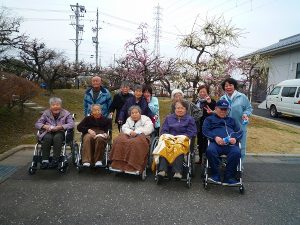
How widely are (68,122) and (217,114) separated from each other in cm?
232

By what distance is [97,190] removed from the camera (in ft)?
13.0

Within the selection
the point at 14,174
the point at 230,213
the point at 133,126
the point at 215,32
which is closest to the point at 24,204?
the point at 14,174

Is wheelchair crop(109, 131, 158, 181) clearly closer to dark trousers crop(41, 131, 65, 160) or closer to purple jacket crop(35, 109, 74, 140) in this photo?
dark trousers crop(41, 131, 65, 160)

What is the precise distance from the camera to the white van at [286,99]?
1190 centimetres

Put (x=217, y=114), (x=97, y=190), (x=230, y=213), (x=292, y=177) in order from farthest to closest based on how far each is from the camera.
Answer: (x=292, y=177), (x=217, y=114), (x=97, y=190), (x=230, y=213)

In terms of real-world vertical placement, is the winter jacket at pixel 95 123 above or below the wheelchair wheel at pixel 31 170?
above

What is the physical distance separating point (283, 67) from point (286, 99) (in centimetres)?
693

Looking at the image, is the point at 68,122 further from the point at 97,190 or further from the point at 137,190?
the point at 137,190

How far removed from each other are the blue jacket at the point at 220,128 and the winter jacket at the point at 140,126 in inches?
34.6

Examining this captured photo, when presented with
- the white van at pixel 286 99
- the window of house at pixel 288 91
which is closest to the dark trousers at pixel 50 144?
the white van at pixel 286 99

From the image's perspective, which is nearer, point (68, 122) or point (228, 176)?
point (228, 176)

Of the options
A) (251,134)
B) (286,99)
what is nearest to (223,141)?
(251,134)

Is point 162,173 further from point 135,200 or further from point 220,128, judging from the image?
point 220,128

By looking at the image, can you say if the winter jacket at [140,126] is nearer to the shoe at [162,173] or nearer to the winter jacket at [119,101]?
the winter jacket at [119,101]
